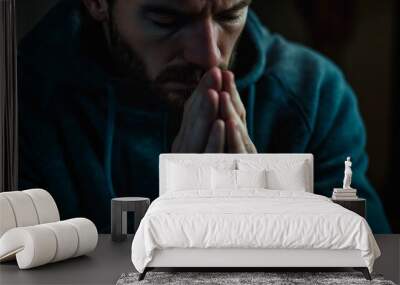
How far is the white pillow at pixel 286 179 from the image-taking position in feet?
21.7

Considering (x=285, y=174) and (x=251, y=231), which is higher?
(x=285, y=174)

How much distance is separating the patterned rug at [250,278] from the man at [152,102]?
2.36m

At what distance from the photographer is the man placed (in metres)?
7.18

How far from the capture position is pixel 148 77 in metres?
7.23

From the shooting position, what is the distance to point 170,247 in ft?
15.7

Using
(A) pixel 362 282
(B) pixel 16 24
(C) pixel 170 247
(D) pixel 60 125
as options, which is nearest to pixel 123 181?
(D) pixel 60 125

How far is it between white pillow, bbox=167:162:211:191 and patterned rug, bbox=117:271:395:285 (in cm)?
169

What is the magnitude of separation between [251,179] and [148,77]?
5.58 feet

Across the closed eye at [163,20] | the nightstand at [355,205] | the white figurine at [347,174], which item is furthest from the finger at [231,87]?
the nightstand at [355,205]

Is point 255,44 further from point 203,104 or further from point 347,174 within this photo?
point 347,174

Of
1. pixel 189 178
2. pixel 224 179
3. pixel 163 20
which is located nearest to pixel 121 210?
pixel 189 178

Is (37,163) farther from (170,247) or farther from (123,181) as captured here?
(170,247)

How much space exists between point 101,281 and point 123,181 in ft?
8.25

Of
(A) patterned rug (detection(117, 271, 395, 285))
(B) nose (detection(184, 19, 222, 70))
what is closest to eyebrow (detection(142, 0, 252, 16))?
(B) nose (detection(184, 19, 222, 70))
